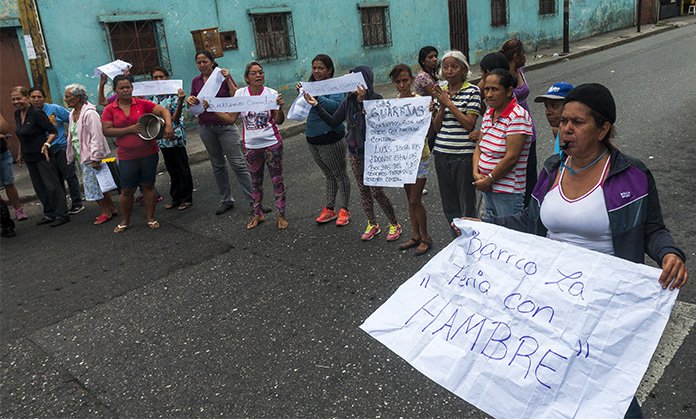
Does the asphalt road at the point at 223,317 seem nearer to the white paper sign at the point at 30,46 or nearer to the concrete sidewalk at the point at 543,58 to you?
the concrete sidewalk at the point at 543,58

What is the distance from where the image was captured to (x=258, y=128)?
5648mm

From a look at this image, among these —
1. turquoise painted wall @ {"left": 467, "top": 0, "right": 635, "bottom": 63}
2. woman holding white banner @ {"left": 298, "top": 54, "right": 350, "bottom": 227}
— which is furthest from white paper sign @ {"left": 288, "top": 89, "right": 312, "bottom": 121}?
turquoise painted wall @ {"left": 467, "top": 0, "right": 635, "bottom": 63}

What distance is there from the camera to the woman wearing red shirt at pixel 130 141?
6.02 m

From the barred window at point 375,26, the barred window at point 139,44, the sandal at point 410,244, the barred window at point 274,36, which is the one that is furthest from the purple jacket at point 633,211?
the barred window at point 375,26

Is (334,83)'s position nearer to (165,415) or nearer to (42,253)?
(165,415)

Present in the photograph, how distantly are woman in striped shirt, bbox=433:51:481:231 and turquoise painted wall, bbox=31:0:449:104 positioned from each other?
8.74m

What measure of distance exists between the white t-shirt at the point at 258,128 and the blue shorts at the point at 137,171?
130 centimetres

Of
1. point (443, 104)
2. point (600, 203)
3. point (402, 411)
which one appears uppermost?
point (443, 104)

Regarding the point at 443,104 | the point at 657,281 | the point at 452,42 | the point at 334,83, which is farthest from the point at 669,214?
the point at 452,42

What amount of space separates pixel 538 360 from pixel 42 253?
562cm

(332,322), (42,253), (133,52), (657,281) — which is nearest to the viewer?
(657,281)

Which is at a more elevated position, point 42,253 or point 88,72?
point 88,72

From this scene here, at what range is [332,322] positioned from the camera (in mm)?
3865

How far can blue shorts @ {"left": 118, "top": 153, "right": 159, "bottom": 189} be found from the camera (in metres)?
6.16
